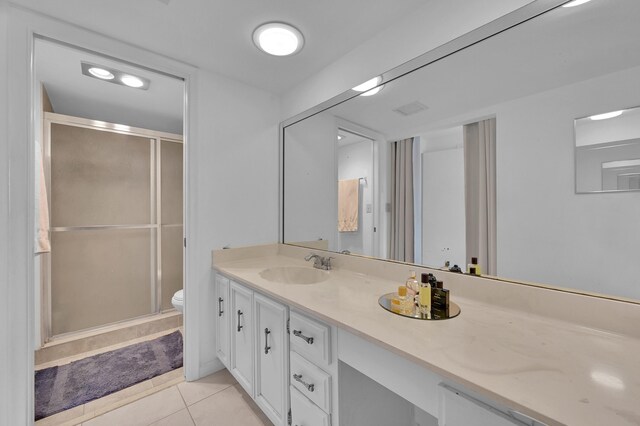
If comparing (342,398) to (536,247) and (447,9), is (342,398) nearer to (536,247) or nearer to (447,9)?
(536,247)

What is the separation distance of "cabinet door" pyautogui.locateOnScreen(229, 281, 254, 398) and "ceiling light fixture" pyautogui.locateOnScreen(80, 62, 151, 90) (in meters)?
1.89

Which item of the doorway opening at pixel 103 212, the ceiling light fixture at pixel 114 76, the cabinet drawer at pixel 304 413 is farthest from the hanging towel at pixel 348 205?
the ceiling light fixture at pixel 114 76

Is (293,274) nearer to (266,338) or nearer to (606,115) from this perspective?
(266,338)

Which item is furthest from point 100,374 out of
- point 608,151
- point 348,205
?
point 608,151

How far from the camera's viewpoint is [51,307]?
2.28 m

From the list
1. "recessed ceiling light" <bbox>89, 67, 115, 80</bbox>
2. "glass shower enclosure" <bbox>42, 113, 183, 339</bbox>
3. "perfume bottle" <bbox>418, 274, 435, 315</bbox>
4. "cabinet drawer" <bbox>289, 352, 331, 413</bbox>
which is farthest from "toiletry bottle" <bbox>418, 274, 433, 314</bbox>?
"glass shower enclosure" <bbox>42, 113, 183, 339</bbox>

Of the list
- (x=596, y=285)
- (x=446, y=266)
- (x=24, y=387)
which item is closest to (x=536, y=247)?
(x=596, y=285)

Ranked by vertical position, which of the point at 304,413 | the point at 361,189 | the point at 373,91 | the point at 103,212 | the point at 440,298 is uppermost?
the point at 373,91

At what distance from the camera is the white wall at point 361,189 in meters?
1.58

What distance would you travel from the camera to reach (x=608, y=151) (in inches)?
33.1

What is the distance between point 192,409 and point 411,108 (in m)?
2.21

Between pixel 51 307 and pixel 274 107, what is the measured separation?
9.06 feet

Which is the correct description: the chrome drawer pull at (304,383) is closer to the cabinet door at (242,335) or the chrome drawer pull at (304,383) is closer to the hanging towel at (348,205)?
the cabinet door at (242,335)

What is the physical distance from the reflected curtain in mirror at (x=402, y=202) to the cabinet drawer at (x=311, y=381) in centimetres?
72
